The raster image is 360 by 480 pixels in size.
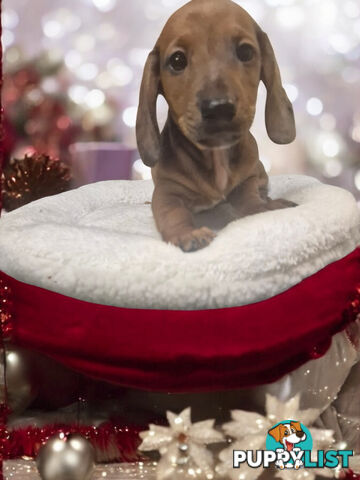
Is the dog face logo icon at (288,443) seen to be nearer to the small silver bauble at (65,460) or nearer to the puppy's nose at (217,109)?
the small silver bauble at (65,460)

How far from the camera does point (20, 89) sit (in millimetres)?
947

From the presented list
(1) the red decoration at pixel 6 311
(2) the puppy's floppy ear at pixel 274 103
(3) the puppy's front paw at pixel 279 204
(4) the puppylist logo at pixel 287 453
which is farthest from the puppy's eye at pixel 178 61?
(4) the puppylist logo at pixel 287 453

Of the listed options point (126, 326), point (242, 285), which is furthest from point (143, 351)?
point (242, 285)

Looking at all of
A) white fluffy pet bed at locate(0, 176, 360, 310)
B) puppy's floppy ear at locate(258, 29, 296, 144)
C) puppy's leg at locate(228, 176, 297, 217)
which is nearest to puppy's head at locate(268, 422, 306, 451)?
white fluffy pet bed at locate(0, 176, 360, 310)

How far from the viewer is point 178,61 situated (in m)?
0.83

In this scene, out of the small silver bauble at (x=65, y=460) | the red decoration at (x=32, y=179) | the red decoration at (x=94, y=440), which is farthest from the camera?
the red decoration at (x=32, y=179)

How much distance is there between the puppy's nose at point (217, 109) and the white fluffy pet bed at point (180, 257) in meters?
0.14

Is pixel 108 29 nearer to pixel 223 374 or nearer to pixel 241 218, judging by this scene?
pixel 241 218

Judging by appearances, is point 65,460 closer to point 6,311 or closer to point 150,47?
point 6,311

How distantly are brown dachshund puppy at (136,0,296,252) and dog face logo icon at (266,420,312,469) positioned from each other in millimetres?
246

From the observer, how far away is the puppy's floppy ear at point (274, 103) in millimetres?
872

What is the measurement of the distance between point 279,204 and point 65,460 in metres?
0.44

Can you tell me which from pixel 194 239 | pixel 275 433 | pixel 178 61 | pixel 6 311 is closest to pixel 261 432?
pixel 275 433

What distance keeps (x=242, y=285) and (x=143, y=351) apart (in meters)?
0.15
